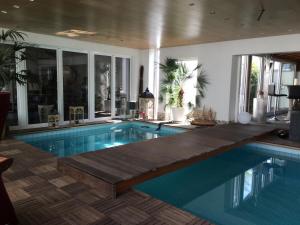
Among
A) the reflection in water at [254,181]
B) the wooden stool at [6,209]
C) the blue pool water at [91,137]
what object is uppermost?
the wooden stool at [6,209]

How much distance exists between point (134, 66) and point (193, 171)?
5963 millimetres

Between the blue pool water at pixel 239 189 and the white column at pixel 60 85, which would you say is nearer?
the blue pool water at pixel 239 189

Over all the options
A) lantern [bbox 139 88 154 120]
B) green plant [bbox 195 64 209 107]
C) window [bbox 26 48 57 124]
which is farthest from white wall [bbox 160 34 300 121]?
window [bbox 26 48 57 124]

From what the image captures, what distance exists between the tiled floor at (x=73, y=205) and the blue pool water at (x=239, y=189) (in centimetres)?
65

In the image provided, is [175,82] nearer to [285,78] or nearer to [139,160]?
[285,78]

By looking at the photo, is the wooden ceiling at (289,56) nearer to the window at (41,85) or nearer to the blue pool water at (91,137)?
the blue pool water at (91,137)

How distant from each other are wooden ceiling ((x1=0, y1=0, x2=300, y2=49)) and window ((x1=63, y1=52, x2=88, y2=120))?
116 cm

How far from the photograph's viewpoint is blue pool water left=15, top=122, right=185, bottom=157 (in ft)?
19.5

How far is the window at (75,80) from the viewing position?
7.77 metres

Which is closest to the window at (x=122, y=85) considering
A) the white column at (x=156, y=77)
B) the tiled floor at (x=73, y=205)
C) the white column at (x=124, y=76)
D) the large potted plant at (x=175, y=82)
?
the white column at (x=124, y=76)

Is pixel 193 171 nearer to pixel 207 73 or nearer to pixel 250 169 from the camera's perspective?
pixel 250 169

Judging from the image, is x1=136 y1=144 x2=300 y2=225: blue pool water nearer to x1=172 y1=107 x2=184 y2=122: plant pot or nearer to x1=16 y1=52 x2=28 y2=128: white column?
x1=172 y1=107 x2=184 y2=122: plant pot

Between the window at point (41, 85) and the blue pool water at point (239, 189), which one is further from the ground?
the window at point (41, 85)

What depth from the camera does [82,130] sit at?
7535mm
